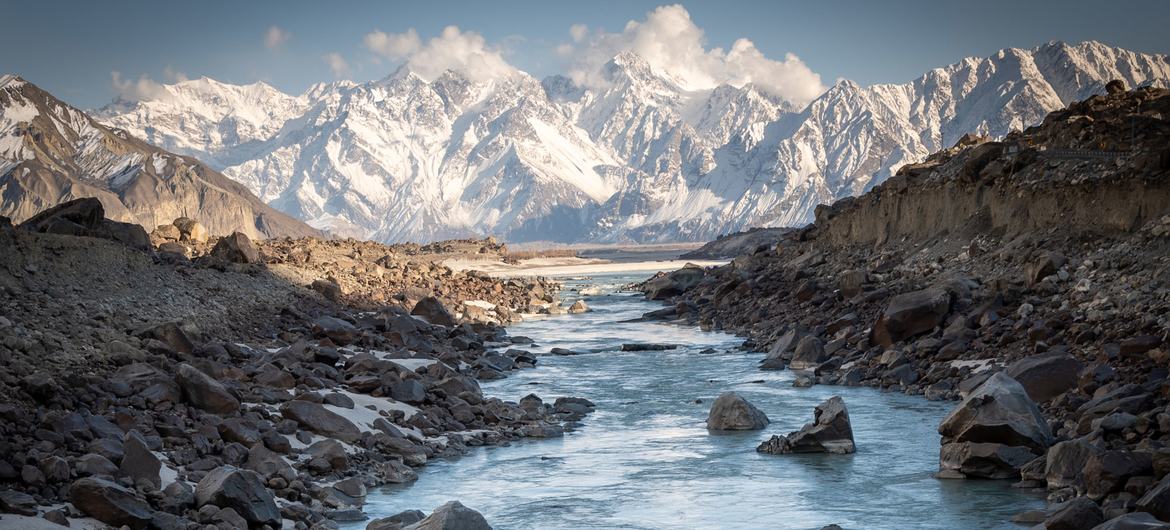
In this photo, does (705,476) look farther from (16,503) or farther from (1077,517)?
(16,503)

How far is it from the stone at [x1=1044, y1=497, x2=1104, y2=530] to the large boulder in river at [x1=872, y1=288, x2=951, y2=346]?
16.4m

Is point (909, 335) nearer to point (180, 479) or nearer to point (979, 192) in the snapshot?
point (979, 192)

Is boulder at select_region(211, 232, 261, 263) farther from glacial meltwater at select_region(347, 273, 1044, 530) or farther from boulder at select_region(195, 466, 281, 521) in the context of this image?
boulder at select_region(195, 466, 281, 521)

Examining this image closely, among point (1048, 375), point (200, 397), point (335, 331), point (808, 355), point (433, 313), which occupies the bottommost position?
point (200, 397)

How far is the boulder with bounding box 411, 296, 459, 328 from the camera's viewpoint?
4322cm

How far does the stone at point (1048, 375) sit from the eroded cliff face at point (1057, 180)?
9594 mm

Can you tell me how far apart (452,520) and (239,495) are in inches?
116

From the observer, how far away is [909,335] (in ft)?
99.2

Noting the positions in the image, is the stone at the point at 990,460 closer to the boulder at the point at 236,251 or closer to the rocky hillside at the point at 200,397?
the rocky hillside at the point at 200,397

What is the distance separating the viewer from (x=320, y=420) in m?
19.6

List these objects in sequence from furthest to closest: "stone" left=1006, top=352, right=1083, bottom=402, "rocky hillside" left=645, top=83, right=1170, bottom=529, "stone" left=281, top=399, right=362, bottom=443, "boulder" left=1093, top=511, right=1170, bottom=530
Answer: "stone" left=1006, top=352, right=1083, bottom=402 → "stone" left=281, top=399, right=362, bottom=443 → "rocky hillside" left=645, top=83, right=1170, bottom=529 → "boulder" left=1093, top=511, right=1170, bottom=530

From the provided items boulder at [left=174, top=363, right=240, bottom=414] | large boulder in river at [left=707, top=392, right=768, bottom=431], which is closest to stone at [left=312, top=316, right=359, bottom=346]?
large boulder in river at [left=707, top=392, right=768, bottom=431]

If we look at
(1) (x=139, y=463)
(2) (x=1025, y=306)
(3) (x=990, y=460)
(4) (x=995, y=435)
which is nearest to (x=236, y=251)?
(2) (x=1025, y=306)

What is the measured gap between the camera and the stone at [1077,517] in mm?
13492
